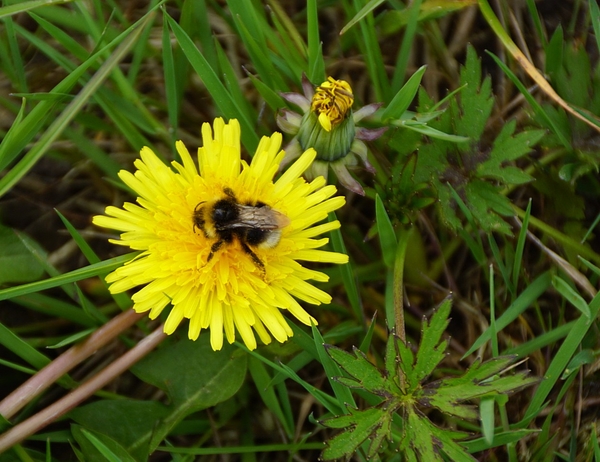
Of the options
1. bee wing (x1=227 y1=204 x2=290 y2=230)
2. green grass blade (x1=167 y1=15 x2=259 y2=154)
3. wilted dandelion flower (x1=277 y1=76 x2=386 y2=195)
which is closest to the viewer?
bee wing (x1=227 y1=204 x2=290 y2=230)

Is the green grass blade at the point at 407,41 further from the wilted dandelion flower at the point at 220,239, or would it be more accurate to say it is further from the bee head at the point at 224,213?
the bee head at the point at 224,213

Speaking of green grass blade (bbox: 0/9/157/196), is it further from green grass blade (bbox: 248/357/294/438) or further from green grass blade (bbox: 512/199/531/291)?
green grass blade (bbox: 512/199/531/291)

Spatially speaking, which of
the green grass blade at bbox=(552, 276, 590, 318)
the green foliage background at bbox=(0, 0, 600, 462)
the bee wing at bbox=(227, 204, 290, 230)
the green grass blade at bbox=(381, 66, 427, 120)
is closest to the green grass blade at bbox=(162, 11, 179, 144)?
A: the green foliage background at bbox=(0, 0, 600, 462)

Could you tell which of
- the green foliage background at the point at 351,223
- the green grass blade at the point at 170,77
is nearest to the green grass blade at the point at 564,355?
the green foliage background at the point at 351,223

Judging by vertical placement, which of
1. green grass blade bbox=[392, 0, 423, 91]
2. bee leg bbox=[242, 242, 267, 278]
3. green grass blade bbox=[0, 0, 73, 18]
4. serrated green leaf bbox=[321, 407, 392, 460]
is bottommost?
serrated green leaf bbox=[321, 407, 392, 460]

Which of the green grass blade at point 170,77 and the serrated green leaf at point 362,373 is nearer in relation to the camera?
the serrated green leaf at point 362,373
